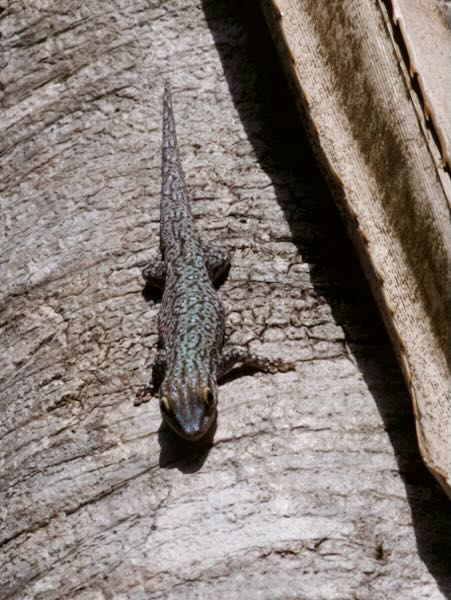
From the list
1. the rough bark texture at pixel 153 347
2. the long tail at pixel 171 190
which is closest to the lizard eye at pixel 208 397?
the rough bark texture at pixel 153 347

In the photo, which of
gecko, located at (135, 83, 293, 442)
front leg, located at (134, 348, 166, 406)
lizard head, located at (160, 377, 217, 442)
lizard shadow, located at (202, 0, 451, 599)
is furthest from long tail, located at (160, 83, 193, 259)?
lizard head, located at (160, 377, 217, 442)

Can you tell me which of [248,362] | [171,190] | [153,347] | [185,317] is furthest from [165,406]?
[171,190]

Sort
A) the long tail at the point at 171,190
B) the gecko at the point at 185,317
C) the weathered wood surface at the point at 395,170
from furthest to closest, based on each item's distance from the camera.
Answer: the long tail at the point at 171,190 < the gecko at the point at 185,317 < the weathered wood surface at the point at 395,170

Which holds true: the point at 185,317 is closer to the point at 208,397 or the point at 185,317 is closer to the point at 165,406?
the point at 208,397

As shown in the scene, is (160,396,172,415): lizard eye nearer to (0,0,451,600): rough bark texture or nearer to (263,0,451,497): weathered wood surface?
(0,0,451,600): rough bark texture

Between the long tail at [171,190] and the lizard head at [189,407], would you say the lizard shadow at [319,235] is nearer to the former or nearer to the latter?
the long tail at [171,190]

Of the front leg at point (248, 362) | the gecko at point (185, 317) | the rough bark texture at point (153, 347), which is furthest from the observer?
the gecko at point (185, 317)

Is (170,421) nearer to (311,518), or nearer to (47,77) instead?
(311,518)
